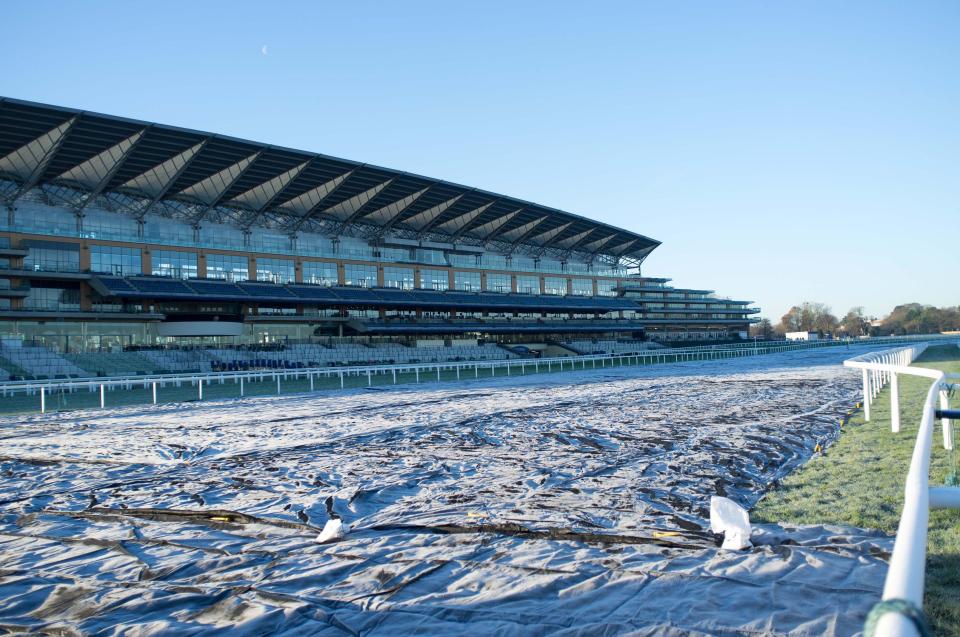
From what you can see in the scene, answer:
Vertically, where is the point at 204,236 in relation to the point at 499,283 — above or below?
above

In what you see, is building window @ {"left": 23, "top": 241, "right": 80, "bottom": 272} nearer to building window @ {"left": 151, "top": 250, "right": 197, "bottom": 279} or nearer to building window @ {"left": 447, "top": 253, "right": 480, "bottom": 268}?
building window @ {"left": 151, "top": 250, "right": 197, "bottom": 279}

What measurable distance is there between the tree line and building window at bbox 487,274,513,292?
6715cm

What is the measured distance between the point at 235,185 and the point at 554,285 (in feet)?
134

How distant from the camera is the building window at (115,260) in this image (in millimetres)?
47906

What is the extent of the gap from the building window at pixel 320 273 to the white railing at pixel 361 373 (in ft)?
59.6

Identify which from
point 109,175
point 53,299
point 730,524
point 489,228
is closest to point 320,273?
point 109,175

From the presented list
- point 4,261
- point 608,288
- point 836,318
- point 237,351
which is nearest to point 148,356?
point 237,351

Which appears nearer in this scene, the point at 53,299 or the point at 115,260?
the point at 53,299

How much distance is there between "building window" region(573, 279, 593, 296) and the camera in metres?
82.6

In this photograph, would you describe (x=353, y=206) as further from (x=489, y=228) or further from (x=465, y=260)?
(x=489, y=228)

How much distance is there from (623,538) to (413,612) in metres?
1.93

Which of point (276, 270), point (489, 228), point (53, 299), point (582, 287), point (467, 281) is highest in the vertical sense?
point (489, 228)

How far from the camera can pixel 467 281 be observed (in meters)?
71.3

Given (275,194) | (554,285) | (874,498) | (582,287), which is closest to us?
(874,498)
